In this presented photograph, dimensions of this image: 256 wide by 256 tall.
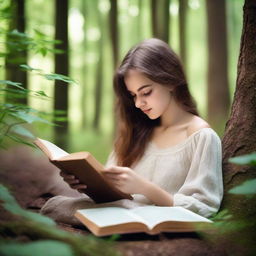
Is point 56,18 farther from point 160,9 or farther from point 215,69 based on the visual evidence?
point 215,69

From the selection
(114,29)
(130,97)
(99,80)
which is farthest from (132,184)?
(99,80)

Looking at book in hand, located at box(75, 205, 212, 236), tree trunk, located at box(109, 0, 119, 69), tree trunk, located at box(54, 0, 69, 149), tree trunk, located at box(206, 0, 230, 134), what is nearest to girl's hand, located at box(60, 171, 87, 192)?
book in hand, located at box(75, 205, 212, 236)

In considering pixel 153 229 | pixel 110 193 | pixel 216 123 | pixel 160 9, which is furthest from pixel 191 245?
pixel 160 9

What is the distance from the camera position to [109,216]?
198cm

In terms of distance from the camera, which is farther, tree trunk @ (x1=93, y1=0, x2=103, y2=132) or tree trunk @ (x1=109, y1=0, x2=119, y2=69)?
tree trunk @ (x1=93, y1=0, x2=103, y2=132)

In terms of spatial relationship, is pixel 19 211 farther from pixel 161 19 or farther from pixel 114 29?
pixel 114 29

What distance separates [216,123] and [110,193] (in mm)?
5010

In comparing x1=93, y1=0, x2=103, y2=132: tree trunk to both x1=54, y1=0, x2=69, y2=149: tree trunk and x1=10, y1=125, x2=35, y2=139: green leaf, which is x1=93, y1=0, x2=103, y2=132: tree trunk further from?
x1=10, y1=125, x2=35, y2=139: green leaf

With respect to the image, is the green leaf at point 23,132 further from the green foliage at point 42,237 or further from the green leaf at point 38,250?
the green leaf at point 38,250

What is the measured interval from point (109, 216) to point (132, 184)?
355 mm

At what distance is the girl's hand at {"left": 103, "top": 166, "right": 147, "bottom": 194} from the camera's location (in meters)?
2.20

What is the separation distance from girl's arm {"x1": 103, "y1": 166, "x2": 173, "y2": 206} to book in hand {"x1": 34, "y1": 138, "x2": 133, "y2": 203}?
0.04m

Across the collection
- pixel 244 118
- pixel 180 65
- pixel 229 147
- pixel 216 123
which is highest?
pixel 180 65

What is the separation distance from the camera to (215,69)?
7301 millimetres
